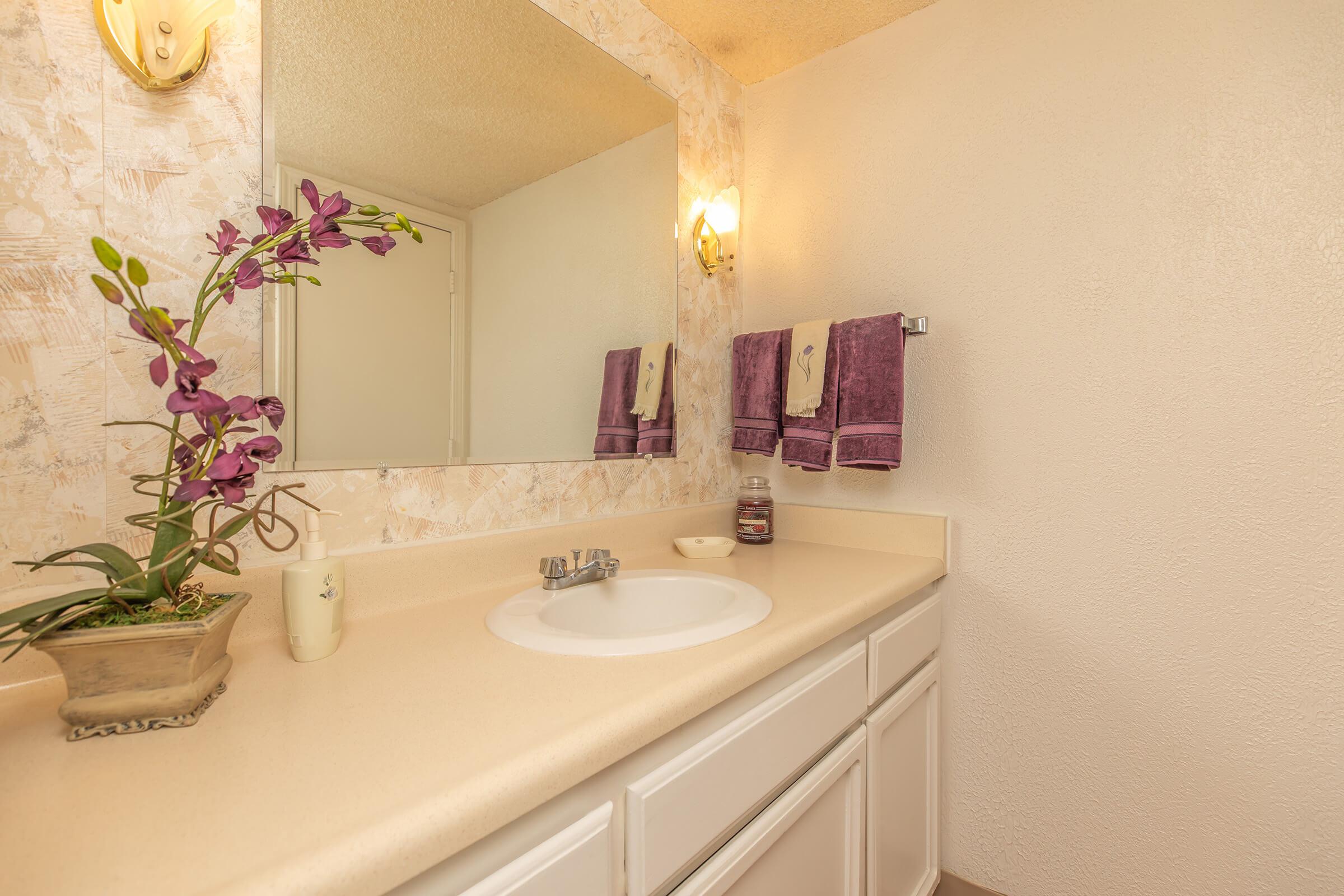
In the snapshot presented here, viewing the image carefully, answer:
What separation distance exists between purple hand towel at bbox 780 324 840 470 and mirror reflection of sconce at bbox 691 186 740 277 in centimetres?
40

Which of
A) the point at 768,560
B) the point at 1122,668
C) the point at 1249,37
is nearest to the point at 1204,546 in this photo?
the point at 1122,668

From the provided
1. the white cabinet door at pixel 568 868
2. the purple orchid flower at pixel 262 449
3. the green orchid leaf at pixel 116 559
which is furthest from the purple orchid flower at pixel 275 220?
the white cabinet door at pixel 568 868

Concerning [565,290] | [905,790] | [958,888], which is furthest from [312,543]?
[958,888]

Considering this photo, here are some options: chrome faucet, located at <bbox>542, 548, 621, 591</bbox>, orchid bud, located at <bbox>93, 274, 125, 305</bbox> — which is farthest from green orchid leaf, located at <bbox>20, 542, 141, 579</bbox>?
chrome faucet, located at <bbox>542, 548, 621, 591</bbox>

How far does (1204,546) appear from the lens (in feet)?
3.66

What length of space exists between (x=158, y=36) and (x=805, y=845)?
1.39 metres

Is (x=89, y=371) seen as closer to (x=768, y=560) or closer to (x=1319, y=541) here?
(x=768, y=560)

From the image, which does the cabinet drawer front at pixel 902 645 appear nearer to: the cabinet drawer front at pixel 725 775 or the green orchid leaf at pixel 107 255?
the cabinet drawer front at pixel 725 775

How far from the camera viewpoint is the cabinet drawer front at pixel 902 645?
1.08m

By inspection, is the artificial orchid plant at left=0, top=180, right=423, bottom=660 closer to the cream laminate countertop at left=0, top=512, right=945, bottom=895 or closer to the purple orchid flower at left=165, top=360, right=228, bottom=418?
the purple orchid flower at left=165, top=360, right=228, bottom=418

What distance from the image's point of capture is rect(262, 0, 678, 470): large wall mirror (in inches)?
35.2

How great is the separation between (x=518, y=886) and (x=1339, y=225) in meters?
1.55

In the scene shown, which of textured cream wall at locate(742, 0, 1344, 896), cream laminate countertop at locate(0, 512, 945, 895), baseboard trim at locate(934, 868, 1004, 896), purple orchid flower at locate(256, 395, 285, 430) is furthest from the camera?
baseboard trim at locate(934, 868, 1004, 896)

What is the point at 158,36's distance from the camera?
0.75 metres
